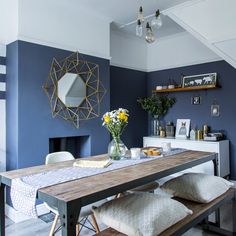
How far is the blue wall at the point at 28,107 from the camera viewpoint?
2.94 m

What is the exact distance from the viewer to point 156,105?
4.95 m

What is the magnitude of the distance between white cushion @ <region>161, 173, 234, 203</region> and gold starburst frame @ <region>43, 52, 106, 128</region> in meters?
1.80

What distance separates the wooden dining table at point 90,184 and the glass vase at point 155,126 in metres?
2.83

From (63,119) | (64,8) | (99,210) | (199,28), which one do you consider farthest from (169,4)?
(99,210)

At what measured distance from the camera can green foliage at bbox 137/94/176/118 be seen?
495 centimetres

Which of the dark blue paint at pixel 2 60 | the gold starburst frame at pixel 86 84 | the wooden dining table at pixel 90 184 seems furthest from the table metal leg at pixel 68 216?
the dark blue paint at pixel 2 60

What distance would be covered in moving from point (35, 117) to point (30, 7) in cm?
139

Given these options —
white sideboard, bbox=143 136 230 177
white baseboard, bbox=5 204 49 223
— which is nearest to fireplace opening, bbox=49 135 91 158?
white baseboard, bbox=5 204 49 223

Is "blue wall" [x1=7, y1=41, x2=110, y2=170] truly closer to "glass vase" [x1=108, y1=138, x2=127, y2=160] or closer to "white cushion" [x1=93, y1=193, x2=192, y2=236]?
"glass vase" [x1=108, y1=138, x2=127, y2=160]

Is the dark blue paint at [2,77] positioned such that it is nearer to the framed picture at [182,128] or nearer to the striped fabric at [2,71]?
the striped fabric at [2,71]

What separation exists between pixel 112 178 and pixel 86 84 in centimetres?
228

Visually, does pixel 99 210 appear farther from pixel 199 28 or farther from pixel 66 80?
pixel 199 28

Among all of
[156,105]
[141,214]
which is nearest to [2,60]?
[141,214]

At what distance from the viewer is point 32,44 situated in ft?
10.0
